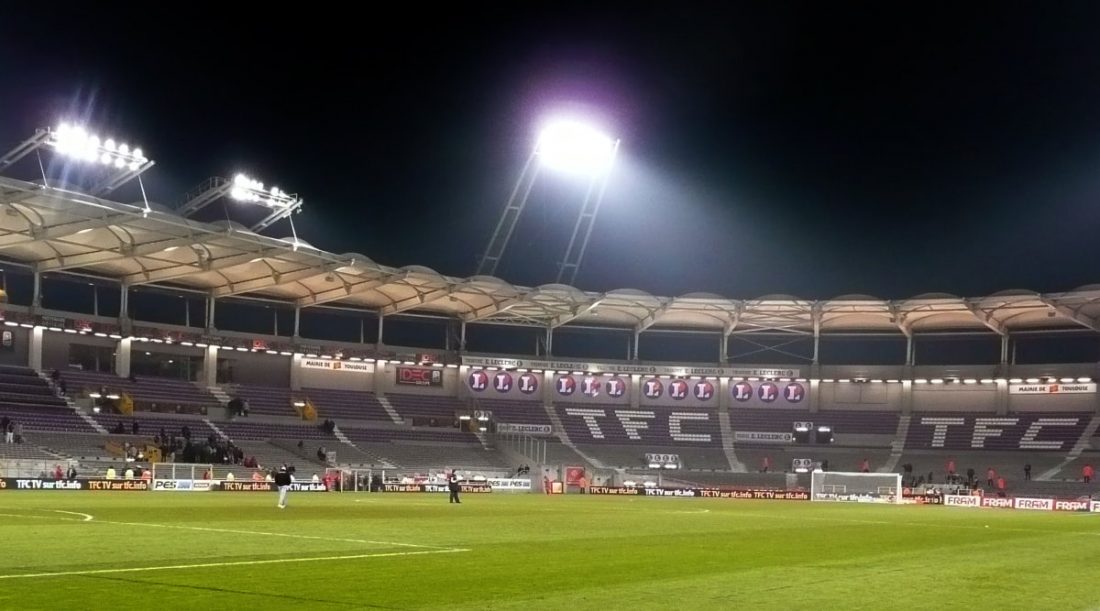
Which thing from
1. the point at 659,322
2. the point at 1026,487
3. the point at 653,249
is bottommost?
the point at 1026,487

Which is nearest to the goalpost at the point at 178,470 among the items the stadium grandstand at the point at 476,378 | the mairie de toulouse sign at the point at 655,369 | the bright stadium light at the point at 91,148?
the stadium grandstand at the point at 476,378

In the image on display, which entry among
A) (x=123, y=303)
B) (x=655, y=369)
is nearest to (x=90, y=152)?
(x=123, y=303)

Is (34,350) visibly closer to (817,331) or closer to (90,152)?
(90,152)

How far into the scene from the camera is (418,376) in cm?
7606

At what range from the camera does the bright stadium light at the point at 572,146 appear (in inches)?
2603

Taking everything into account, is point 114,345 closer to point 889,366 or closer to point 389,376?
point 389,376

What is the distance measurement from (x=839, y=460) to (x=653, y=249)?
20.6m

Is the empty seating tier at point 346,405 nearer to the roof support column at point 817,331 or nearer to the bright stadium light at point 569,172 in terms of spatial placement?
the bright stadium light at point 569,172

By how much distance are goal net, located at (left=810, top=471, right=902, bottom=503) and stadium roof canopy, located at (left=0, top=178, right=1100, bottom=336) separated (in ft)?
44.5

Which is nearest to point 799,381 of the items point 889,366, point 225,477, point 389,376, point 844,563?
point 889,366

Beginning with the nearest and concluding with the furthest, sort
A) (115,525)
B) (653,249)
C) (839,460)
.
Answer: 1. (115,525)
2. (839,460)
3. (653,249)

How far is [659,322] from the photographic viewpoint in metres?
80.5

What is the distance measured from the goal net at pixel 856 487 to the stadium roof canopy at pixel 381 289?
13562 millimetres

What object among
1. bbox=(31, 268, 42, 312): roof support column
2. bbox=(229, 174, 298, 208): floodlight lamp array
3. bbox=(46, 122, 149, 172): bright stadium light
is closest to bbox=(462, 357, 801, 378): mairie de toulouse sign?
bbox=(229, 174, 298, 208): floodlight lamp array
